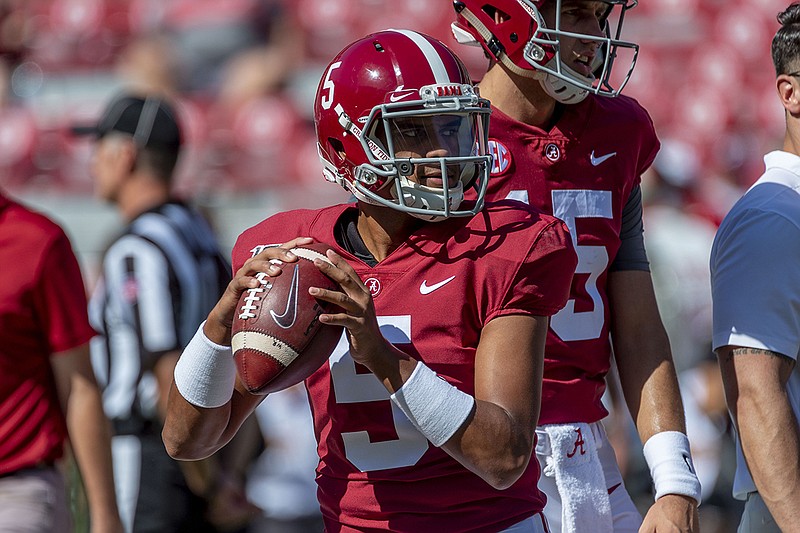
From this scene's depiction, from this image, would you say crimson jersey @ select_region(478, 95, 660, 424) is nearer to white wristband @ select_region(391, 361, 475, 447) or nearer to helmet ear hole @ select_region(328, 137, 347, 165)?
helmet ear hole @ select_region(328, 137, 347, 165)

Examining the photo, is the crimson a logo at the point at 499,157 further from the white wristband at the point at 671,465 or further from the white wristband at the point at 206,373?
the white wristband at the point at 206,373

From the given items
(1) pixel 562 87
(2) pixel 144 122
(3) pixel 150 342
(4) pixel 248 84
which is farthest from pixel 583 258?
(4) pixel 248 84

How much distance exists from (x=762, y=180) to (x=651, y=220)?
4.93 metres

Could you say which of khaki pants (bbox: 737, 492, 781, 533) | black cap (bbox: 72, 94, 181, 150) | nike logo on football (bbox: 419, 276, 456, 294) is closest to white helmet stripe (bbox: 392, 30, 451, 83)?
nike logo on football (bbox: 419, 276, 456, 294)

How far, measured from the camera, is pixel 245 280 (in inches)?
75.1

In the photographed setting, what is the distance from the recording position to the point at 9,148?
10.3 metres

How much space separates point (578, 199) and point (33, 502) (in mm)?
1562

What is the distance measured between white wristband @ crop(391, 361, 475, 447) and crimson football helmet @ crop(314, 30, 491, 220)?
324 mm

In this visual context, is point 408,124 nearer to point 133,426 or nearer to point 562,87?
point 562,87

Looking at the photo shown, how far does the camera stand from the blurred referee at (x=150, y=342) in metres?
4.02

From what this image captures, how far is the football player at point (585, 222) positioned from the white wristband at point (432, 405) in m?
0.68

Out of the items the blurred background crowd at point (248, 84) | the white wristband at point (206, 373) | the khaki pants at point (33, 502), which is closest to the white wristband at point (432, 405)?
the white wristband at point (206, 373)

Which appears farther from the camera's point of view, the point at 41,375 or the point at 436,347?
the point at 41,375

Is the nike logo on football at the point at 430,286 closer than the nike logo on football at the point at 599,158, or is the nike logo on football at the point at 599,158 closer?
the nike logo on football at the point at 430,286
